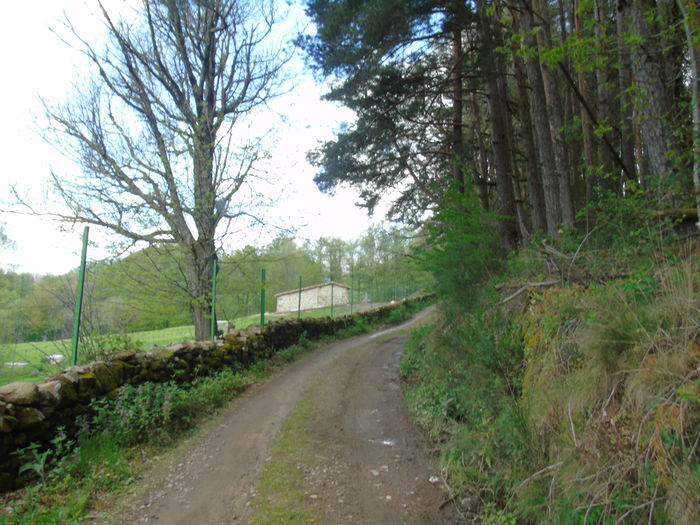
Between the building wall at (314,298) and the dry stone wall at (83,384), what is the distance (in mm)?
4717

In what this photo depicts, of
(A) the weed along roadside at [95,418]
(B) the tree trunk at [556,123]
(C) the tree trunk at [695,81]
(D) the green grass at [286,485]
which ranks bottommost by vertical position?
(D) the green grass at [286,485]

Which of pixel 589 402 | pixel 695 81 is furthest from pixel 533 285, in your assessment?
pixel 695 81

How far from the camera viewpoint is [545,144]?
7.98m

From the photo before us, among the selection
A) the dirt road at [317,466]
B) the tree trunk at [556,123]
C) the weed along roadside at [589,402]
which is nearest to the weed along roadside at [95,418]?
the dirt road at [317,466]

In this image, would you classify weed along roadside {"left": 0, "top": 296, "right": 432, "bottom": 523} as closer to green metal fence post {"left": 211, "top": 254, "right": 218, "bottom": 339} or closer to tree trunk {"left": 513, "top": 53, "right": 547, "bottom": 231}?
green metal fence post {"left": 211, "top": 254, "right": 218, "bottom": 339}

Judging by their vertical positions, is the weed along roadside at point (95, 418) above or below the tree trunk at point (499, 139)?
below

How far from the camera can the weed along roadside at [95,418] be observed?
377cm

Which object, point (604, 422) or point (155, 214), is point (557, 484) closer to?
point (604, 422)

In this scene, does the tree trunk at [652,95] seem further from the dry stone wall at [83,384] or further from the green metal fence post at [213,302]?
the green metal fence post at [213,302]

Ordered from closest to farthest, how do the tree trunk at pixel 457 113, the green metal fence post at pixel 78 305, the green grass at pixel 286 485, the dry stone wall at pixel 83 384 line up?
the green grass at pixel 286 485, the dry stone wall at pixel 83 384, the green metal fence post at pixel 78 305, the tree trunk at pixel 457 113

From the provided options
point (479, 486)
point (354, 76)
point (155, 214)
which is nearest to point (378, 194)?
point (354, 76)

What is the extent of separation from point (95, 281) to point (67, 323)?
1.15m

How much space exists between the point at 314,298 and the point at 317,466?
11400 millimetres

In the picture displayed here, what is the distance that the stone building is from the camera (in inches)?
546
